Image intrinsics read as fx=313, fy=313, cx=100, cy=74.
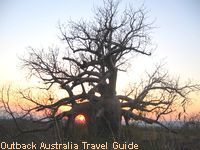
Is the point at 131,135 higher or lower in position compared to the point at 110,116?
lower

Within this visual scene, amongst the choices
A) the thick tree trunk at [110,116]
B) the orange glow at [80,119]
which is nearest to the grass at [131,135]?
the orange glow at [80,119]

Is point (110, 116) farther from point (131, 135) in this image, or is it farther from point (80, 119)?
point (131, 135)

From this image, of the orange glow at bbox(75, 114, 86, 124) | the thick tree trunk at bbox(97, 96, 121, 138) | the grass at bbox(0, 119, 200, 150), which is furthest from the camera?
the orange glow at bbox(75, 114, 86, 124)

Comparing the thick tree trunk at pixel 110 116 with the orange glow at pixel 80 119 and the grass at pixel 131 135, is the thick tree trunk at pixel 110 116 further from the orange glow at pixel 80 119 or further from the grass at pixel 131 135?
the orange glow at pixel 80 119

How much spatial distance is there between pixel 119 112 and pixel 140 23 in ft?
16.1

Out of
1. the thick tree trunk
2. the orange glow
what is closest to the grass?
the orange glow

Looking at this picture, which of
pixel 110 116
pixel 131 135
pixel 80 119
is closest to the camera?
→ pixel 131 135

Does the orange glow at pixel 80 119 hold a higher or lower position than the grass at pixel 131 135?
higher

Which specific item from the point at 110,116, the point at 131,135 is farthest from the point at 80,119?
the point at 131,135

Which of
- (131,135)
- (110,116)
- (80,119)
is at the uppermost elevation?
(110,116)

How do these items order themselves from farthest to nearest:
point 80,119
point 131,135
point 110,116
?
point 80,119 < point 110,116 < point 131,135

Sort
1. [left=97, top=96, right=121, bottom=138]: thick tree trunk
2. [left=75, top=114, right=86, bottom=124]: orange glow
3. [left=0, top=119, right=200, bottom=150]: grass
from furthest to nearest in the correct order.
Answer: [left=75, top=114, right=86, bottom=124]: orange glow
[left=97, top=96, right=121, bottom=138]: thick tree trunk
[left=0, top=119, right=200, bottom=150]: grass

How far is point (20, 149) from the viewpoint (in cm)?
781

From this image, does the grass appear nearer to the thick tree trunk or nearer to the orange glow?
the orange glow
